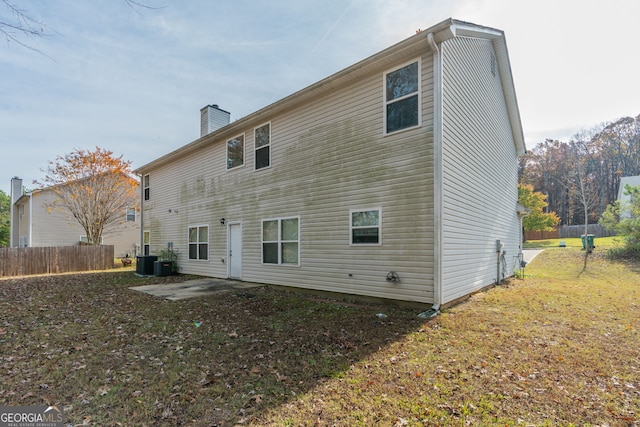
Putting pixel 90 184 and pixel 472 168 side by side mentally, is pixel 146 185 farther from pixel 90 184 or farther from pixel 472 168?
pixel 472 168

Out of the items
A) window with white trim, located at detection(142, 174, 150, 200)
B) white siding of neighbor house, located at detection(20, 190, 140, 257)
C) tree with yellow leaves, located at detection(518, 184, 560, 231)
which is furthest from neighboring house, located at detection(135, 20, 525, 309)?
tree with yellow leaves, located at detection(518, 184, 560, 231)

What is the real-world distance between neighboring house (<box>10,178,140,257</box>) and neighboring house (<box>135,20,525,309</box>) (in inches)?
575

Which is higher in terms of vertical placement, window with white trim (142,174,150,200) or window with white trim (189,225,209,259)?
window with white trim (142,174,150,200)

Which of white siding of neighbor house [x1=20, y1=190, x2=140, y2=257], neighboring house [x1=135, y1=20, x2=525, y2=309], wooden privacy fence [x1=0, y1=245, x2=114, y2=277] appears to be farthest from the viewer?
white siding of neighbor house [x1=20, y1=190, x2=140, y2=257]

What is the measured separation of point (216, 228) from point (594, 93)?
59.8 feet

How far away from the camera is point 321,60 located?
37.1 feet

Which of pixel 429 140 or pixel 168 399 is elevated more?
→ pixel 429 140

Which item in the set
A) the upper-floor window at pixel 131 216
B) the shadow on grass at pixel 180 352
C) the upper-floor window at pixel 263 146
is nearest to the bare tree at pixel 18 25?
the shadow on grass at pixel 180 352

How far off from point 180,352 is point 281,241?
211 inches

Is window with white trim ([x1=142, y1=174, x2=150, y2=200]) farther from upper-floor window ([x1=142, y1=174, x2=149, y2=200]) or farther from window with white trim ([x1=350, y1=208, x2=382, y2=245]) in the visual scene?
window with white trim ([x1=350, y1=208, x2=382, y2=245])

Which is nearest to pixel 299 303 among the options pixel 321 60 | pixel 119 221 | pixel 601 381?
pixel 601 381

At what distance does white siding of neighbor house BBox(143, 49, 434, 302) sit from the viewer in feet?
22.0

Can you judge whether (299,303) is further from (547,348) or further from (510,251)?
(510,251)

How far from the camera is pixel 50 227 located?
872 inches
